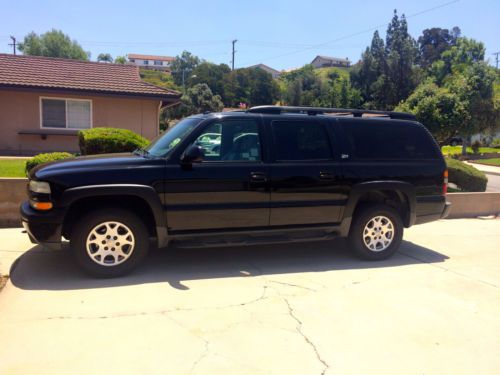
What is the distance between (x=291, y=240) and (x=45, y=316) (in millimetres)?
2888

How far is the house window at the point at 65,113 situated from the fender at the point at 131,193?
524 inches

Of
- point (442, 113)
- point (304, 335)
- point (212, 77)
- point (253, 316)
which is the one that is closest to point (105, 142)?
point (253, 316)

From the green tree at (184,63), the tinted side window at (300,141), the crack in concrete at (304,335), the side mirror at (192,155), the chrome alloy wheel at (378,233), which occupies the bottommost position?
the crack in concrete at (304,335)

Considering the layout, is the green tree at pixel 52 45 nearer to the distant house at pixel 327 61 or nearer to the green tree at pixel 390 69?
the green tree at pixel 390 69

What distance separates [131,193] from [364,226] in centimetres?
306

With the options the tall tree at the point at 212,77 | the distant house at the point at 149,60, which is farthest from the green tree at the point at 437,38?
the distant house at the point at 149,60

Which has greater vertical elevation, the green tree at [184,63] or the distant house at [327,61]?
the distant house at [327,61]

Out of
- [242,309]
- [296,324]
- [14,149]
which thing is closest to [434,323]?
[296,324]

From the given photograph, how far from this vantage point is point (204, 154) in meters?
5.35

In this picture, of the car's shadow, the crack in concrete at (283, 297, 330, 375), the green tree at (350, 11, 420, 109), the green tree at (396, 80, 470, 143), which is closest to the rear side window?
the car's shadow

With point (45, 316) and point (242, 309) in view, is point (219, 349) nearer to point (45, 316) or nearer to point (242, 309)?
point (242, 309)

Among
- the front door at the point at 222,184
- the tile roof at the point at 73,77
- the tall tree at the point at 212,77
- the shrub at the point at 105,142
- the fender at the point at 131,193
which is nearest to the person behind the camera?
the fender at the point at 131,193

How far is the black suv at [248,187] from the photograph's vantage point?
500cm

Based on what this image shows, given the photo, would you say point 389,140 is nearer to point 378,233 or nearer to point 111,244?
point 378,233
